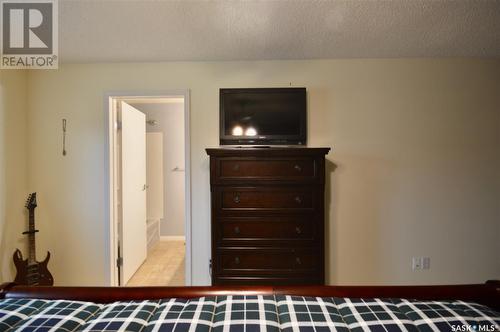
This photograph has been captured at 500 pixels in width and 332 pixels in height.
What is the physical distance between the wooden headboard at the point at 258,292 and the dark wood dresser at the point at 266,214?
823 mm

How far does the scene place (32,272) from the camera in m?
2.28

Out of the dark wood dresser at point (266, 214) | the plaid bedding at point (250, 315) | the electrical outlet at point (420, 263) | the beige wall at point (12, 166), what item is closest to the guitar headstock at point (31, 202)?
the beige wall at point (12, 166)

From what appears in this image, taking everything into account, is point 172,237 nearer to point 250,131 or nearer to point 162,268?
point 162,268

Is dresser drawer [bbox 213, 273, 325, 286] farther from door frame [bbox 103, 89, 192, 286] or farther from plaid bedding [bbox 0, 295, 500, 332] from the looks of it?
plaid bedding [bbox 0, 295, 500, 332]

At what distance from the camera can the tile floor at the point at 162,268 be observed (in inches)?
107

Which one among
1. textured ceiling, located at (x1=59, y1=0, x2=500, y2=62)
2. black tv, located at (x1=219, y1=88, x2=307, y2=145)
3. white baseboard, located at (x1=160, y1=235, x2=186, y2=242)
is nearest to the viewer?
textured ceiling, located at (x1=59, y1=0, x2=500, y2=62)

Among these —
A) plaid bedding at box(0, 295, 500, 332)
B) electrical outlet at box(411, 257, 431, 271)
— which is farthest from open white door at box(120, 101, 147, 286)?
electrical outlet at box(411, 257, 431, 271)

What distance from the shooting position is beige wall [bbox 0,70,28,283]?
2189 mm

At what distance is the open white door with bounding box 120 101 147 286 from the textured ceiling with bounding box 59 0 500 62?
28.1 inches

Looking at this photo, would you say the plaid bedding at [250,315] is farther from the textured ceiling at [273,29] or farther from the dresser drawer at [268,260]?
the textured ceiling at [273,29]

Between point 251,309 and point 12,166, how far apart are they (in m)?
2.64

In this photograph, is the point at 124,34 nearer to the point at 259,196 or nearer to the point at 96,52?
the point at 96,52

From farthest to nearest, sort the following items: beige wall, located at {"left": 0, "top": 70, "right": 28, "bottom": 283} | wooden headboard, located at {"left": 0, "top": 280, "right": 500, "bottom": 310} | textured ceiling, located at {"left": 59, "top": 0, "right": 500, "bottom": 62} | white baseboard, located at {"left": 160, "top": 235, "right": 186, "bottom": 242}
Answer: white baseboard, located at {"left": 160, "top": 235, "right": 186, "bottom": 242}, beige wall, located at {"left": 0, "top": 70, "right": 28, "bottom": 283}, textured ceiling, located at {"left": 59, "top": 0, "right": 500, "bottom": 62}, wooden headboard, located at {"left": 0, "top": 280, "right": 500, "bottom": 310}

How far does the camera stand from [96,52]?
2178 mm
